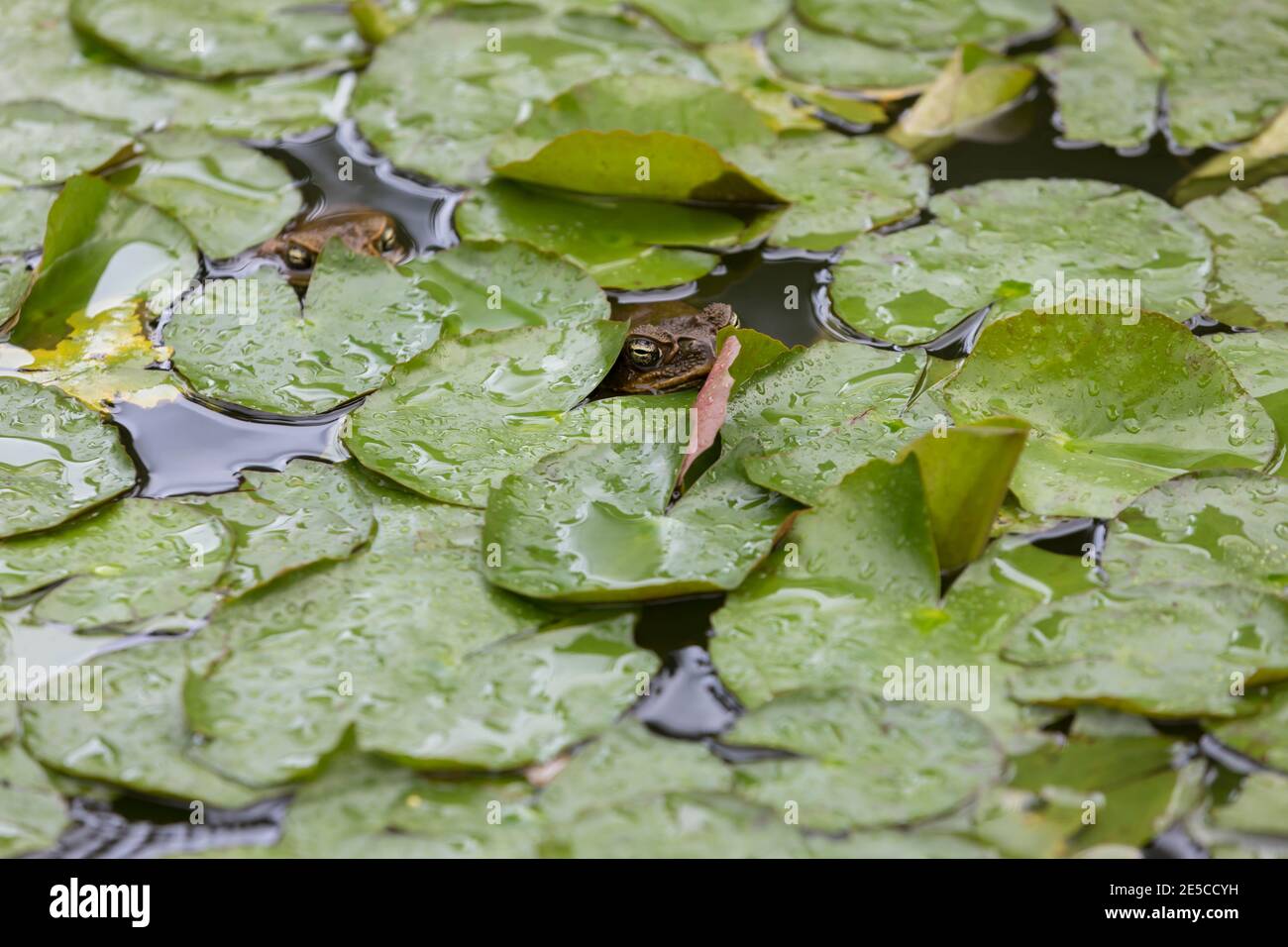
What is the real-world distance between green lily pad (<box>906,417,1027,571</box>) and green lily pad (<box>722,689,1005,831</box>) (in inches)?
13.0

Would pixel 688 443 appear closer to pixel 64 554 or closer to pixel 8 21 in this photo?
pixel 64 554

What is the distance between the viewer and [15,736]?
1884 millimetres

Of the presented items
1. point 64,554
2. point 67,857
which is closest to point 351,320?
point 64,554

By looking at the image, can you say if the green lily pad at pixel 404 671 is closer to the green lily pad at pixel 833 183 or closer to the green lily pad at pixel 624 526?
the green lily pad at pixel 624 526

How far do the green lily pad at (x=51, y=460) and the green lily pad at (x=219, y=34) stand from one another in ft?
4.37

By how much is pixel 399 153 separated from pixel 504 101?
1.08 feet

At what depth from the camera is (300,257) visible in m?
2.86

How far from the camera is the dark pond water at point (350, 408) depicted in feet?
5.90

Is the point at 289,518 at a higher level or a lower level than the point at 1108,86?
lower

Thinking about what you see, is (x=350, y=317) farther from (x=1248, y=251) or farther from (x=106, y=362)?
(x=1248, y=251)

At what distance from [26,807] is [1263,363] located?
7.60 feet

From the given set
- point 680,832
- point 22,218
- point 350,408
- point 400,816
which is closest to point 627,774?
point 680,832

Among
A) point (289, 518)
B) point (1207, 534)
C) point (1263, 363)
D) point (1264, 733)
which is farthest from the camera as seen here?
point (1263, 363)

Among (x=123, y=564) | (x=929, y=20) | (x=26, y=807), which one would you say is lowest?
(x=26, y=807)
